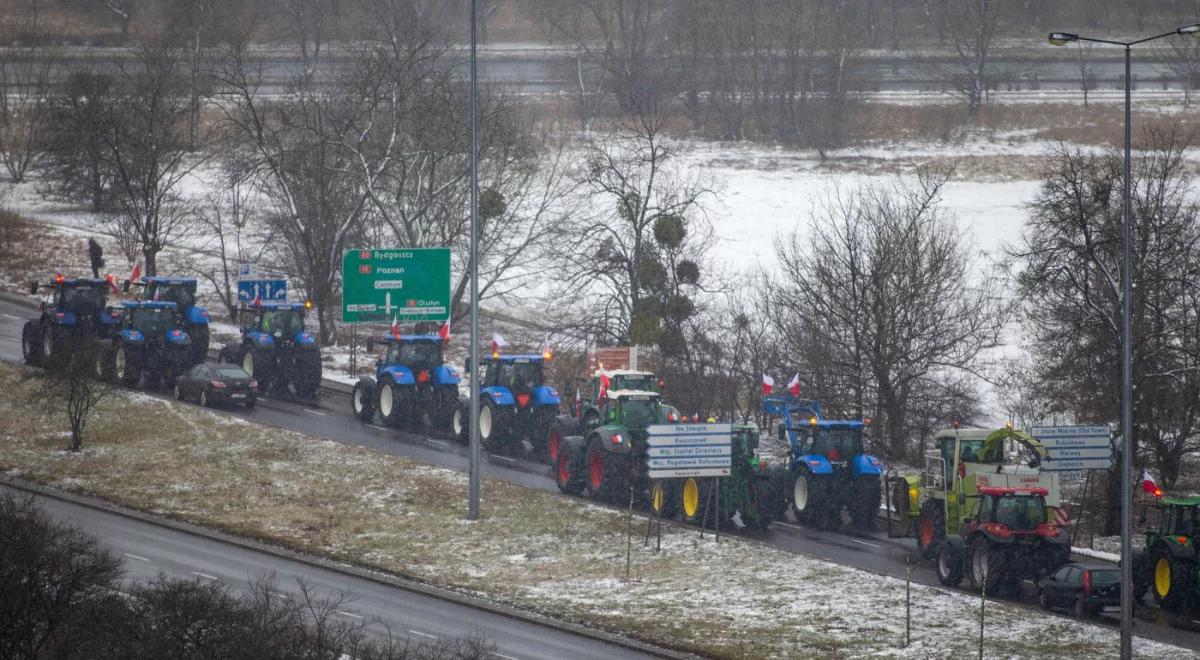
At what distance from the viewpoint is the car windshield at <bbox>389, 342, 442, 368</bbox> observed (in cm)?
3775

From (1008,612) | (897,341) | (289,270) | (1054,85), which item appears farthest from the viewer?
(1054,85)

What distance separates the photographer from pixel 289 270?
5153 centimetres

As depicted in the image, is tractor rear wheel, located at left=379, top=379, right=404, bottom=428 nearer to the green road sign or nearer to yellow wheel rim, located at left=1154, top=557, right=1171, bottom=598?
the green road sign

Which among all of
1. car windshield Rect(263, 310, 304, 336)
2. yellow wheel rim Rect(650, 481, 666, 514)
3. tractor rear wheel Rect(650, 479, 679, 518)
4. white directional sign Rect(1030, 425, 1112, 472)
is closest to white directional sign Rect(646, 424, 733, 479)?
yellow wheel rim Rect(650, 481, 666, 514)

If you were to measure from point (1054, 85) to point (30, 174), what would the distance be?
171 ft

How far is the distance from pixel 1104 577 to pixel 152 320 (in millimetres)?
27314

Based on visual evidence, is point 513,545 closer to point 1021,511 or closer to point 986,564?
point 986,564

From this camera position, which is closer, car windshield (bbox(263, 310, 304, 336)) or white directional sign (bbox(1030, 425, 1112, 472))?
white directional sign (bbox(1030, 425, 1112, 472))

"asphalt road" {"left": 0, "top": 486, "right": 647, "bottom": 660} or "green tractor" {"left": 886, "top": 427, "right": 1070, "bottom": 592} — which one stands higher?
"green tractor" {"left": 886, "top": 427, "right": 1070, "bottom": 592}

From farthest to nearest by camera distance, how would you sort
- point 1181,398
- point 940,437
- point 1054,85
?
point 1054,85 < point 1181,398 < point 940,437

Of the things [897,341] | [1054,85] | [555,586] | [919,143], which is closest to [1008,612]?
[555,586]

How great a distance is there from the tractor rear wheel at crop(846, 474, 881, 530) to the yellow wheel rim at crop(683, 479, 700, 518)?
3.06 meters

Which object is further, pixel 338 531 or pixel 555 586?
pixel 338 531

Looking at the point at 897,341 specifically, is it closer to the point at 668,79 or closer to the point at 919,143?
the point at 919,143
